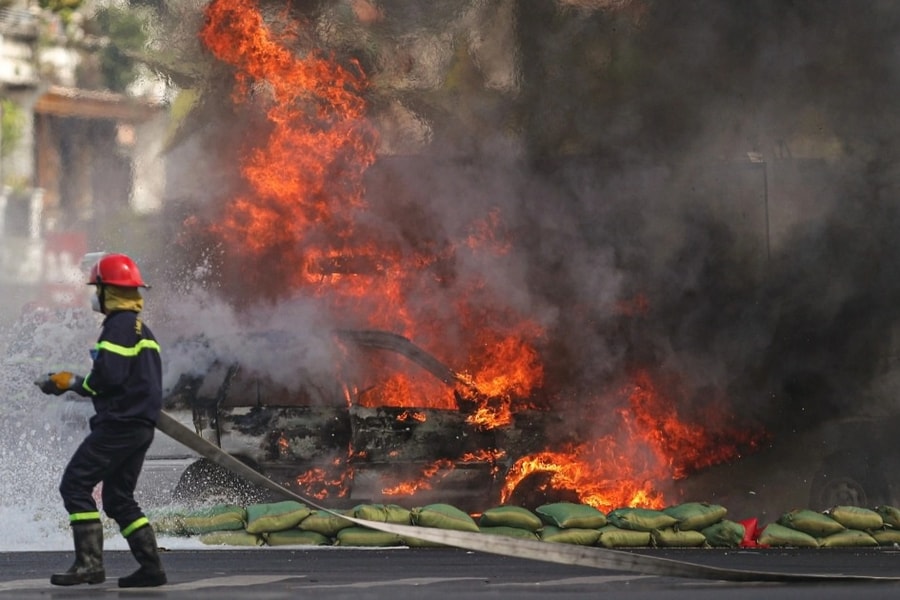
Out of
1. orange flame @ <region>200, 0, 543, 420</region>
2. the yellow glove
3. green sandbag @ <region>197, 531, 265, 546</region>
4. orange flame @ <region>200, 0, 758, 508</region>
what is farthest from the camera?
orange flame @ <region>200, 0, 543, 420</region>

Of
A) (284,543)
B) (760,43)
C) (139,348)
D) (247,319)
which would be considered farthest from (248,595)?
(760,43)

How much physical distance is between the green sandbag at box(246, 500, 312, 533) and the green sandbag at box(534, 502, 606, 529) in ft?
5.61

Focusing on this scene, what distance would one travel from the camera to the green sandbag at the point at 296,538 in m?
11.6

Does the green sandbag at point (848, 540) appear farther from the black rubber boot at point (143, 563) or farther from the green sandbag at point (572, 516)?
the black rubber boot at point (143, 563)

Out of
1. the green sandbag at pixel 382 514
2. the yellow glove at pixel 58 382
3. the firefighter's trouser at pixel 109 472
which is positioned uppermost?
the yellow glove at pixel 58 382

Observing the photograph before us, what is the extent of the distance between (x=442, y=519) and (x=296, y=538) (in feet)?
3.28

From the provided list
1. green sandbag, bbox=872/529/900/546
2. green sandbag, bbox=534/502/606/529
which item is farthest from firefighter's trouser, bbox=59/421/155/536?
green sandbag, bbox=872/529/900/546

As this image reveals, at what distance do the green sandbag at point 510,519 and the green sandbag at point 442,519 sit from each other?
6.8 inches

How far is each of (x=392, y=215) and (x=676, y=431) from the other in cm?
346

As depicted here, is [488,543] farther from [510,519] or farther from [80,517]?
[510,519]

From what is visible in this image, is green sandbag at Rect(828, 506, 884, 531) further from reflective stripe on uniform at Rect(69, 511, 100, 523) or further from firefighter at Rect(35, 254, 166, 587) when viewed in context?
reflective stripe on uniform at Rect(69, 511, 100, 523)

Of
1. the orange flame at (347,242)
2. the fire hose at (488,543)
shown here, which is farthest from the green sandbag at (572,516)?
the fire hose at (488,543)

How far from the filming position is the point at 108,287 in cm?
839

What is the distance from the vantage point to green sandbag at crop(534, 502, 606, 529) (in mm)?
12010
